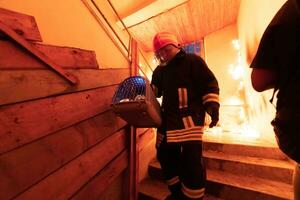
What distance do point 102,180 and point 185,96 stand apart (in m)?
0.76

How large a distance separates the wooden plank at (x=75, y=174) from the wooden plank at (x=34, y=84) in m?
0.37

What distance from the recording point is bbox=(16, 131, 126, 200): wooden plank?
2.53 ft

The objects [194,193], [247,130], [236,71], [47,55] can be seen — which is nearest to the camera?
[47,55]

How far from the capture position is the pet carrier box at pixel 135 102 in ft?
3.21

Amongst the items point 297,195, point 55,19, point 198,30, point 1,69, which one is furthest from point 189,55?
point 198,30

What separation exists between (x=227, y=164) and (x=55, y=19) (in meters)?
1.71

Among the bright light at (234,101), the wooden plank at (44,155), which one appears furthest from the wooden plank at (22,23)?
the bright light at (234,101)

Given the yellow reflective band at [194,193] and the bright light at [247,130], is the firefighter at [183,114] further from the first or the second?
the bright light at [247,130]

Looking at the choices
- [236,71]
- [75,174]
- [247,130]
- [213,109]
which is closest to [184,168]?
[213,109]

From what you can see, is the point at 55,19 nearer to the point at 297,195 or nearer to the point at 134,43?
the point at 134,43

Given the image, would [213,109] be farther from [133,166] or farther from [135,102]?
[133,166]

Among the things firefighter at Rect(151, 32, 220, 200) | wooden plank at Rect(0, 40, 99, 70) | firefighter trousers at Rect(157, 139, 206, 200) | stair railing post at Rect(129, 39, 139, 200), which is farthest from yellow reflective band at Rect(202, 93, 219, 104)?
wooden plank at Rect(0, 40, 99, 70)

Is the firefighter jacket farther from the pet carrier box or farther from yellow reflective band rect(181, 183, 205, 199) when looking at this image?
yellow reflective band rect(181, 183, 205, 199)

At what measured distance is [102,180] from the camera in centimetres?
115
